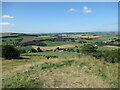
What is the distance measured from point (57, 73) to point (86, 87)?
155 cm

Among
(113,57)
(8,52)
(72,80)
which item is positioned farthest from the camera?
(8,52)

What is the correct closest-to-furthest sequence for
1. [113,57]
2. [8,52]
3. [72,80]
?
[72,80] < [113,57] < [8,52]

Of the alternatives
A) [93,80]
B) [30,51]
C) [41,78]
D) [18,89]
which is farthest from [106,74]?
[30,51]

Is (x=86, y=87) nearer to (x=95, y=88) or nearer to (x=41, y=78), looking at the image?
(x=95, y=88)

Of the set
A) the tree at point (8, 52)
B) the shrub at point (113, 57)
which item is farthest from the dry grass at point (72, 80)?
the tree at point (8, 52)

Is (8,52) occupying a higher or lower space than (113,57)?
lower

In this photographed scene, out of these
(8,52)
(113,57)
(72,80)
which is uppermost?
(72,80)

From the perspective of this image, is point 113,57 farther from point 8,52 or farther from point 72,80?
point 8,52

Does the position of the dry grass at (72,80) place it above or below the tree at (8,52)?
above

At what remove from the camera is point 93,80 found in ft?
13.8

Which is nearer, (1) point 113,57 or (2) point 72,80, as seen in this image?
(2) point 72,80

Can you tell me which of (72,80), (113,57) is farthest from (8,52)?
(72,80)

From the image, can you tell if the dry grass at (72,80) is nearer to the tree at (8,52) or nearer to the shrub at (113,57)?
the shrub at (113,57)

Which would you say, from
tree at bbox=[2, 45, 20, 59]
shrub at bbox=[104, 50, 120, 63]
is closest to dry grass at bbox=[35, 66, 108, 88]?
shrub at bbox=[104, 50, 120, 63]
